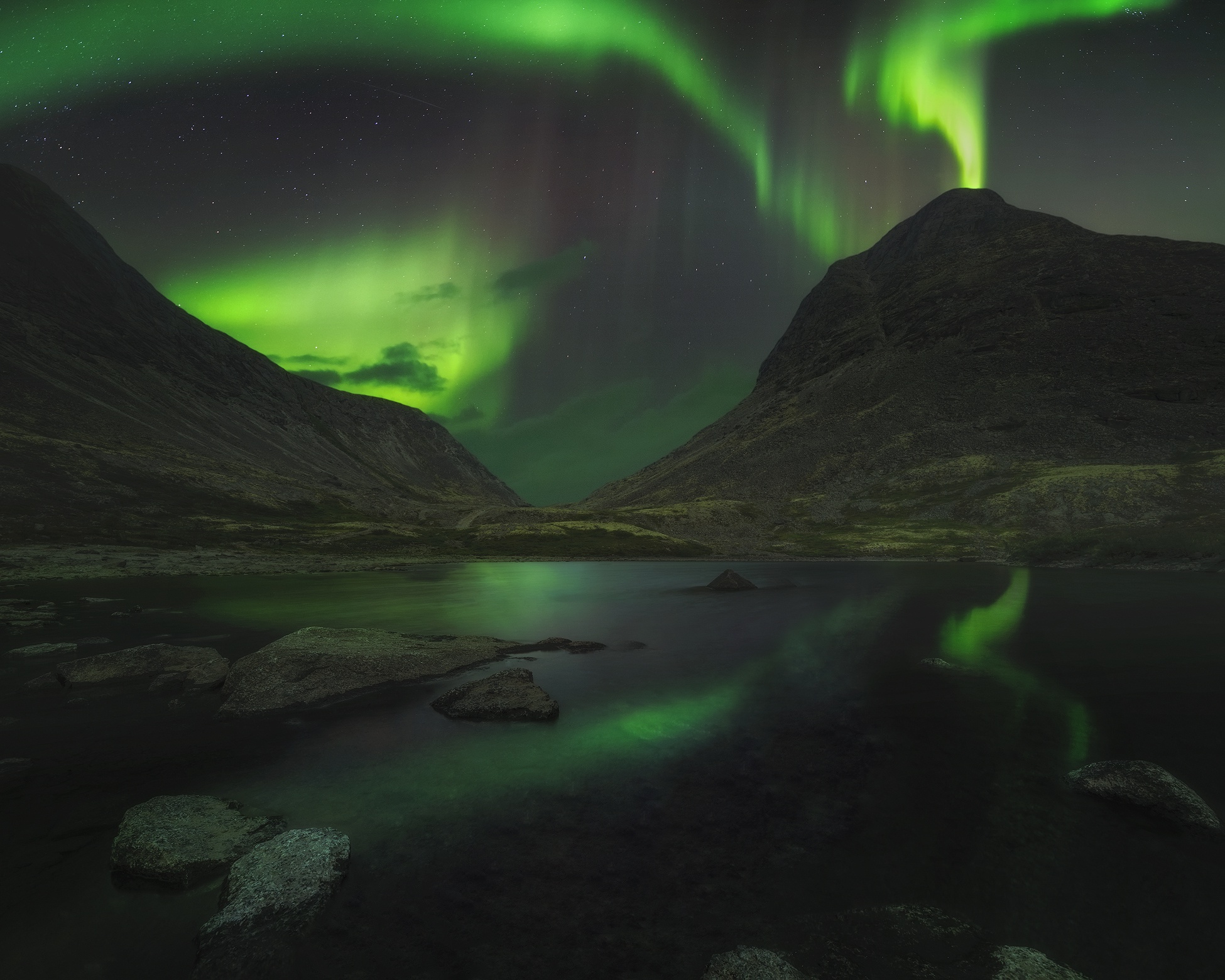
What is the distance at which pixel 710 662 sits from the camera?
26.6 meters

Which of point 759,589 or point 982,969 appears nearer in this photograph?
point 982,969

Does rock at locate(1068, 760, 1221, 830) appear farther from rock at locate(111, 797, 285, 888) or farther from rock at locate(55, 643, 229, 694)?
rock at locate(55, 643, 229, 694)

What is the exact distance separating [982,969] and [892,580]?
201 feet

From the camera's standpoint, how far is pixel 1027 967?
734 cm

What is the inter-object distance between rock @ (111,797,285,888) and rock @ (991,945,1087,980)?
11946mm

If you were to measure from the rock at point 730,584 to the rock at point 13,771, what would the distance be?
48.8 m

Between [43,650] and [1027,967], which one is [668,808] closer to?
[1027,967]

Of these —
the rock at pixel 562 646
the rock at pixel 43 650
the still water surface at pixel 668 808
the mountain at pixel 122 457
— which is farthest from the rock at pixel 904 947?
the mountain at pixel 122 457

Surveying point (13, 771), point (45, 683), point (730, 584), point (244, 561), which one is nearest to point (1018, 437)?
point (730, 584)

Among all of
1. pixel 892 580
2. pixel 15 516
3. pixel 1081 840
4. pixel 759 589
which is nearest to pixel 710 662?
pixel 1081 840

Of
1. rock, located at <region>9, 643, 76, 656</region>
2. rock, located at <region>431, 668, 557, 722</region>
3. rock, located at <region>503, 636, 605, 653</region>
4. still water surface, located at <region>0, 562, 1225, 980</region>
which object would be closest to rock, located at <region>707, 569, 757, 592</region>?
still water surface, located at <region>0, 562, 1225, 980</region>

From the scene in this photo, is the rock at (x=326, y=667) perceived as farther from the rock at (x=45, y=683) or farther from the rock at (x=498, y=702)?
the rock at (x=45, y=683)

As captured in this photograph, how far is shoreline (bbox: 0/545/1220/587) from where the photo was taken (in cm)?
5997

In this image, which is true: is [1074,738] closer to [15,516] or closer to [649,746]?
[649,746]
